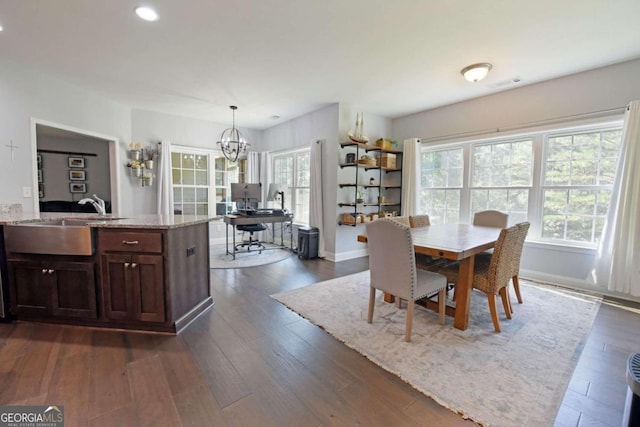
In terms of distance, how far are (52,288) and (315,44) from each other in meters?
3.18

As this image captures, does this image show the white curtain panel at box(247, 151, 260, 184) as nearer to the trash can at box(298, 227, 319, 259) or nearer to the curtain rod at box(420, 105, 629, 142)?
the trash can at box(298, 227, 319, 259)

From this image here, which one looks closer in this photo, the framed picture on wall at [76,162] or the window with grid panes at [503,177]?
the window with grid panes at [503,177]

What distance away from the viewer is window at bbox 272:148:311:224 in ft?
18.3

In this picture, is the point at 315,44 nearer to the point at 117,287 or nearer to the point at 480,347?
the point at 117,287

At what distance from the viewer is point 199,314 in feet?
8.47

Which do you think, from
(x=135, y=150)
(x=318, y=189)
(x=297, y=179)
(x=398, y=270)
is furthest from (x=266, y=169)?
(x=398, y=270)

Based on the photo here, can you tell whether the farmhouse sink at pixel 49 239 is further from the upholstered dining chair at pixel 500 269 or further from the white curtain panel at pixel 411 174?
the white curtain panel at pixel 411 174

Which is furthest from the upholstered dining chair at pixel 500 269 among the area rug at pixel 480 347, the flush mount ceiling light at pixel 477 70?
the flush mount ceiling light at pixel 477 70

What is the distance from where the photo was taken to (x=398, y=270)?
2.21m

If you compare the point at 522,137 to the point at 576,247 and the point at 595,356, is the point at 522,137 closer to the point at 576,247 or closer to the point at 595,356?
the point at 576,247

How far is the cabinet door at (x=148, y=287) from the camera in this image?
2.19 m

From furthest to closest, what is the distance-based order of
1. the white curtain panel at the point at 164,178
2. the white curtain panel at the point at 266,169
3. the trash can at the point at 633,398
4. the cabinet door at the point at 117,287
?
the white curtain panel at the point at 266,169
the white curtain panel at the point at 164,178
the cabinet door at the point at 117,287
the trash can at the point at 633,398

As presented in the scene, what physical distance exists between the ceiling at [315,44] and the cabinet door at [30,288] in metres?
2.09

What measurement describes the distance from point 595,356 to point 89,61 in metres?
5.42
